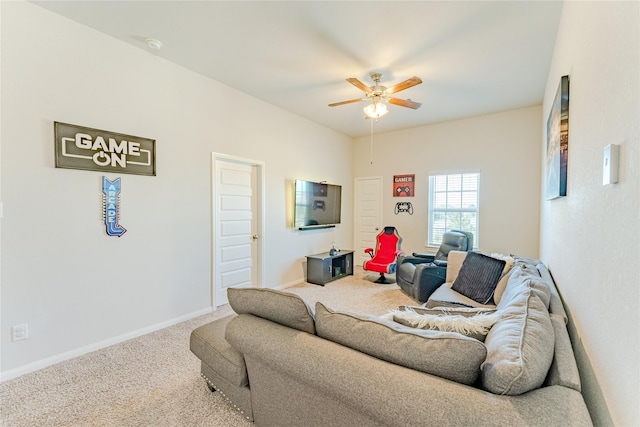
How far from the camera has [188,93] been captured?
11.1 feet

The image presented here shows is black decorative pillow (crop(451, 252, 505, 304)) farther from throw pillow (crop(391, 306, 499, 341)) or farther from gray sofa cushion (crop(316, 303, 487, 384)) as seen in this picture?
gray sofa cushion (crop(316, 303, 487, 384))

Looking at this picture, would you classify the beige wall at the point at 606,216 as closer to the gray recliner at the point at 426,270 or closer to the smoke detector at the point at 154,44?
the gray recliner at the point at 426,270

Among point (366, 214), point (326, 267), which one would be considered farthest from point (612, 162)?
point (366, 214)

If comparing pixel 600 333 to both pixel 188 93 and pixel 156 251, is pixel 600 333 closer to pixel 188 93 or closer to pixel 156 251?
pixel 156 251

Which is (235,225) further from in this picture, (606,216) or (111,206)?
(606,216)

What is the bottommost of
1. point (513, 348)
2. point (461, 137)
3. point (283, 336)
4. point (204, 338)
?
point (204, 338)

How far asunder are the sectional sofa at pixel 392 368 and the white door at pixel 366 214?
4437 millimetres

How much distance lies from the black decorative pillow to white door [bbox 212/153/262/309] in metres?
2.77

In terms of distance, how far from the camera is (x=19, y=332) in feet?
7.42

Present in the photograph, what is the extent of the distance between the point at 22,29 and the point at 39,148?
36.4 inches

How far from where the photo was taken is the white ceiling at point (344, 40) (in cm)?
235

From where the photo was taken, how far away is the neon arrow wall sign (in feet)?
8.84

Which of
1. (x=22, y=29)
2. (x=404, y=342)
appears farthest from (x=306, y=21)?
(x=404, y=342)

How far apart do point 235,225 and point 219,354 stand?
2459 mm
